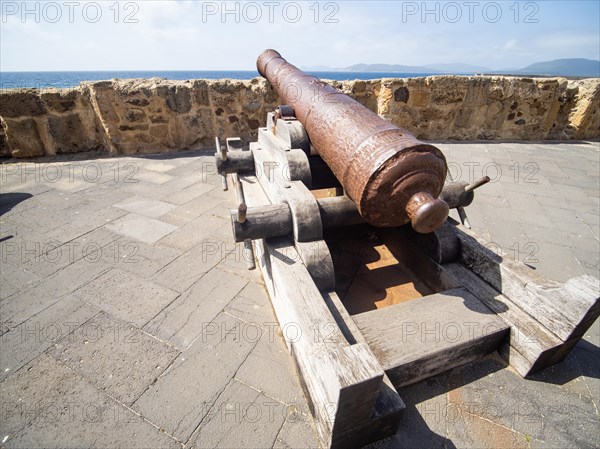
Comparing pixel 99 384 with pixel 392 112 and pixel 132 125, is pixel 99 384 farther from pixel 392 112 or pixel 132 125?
pixel 392 112

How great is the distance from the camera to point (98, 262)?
3.03 metres

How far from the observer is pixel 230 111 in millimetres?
6328

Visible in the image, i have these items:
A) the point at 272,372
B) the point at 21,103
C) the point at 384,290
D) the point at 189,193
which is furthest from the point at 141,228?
the point at 21,103

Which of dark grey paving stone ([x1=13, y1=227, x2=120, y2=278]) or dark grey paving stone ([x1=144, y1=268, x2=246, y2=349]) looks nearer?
dark grey paving stone ([x1=144, y1=268, x2=246, y2=349])

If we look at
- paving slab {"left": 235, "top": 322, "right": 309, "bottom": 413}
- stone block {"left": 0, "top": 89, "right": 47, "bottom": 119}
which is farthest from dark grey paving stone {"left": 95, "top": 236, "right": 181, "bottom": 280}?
stone block {"left": 0, "top": 89, "right": 47, "bottom": 119}

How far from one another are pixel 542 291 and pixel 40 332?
11.6ft

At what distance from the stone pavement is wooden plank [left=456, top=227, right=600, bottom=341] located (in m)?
0.46

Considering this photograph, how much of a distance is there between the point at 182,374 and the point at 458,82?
786 centimetres

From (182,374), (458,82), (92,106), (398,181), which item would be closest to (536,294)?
(398,181)

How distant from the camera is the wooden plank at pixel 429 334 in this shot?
1774 millimetres

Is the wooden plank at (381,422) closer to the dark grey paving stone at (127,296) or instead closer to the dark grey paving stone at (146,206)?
the dark grey paving stone at (127,296)

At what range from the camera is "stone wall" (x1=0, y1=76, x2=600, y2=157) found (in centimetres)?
555

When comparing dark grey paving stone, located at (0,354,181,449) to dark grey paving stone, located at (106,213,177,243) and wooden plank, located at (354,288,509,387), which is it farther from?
dark grey paving stone, located at (106,213,177,243)

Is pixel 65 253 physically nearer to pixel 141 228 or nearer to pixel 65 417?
pixel 141 228
